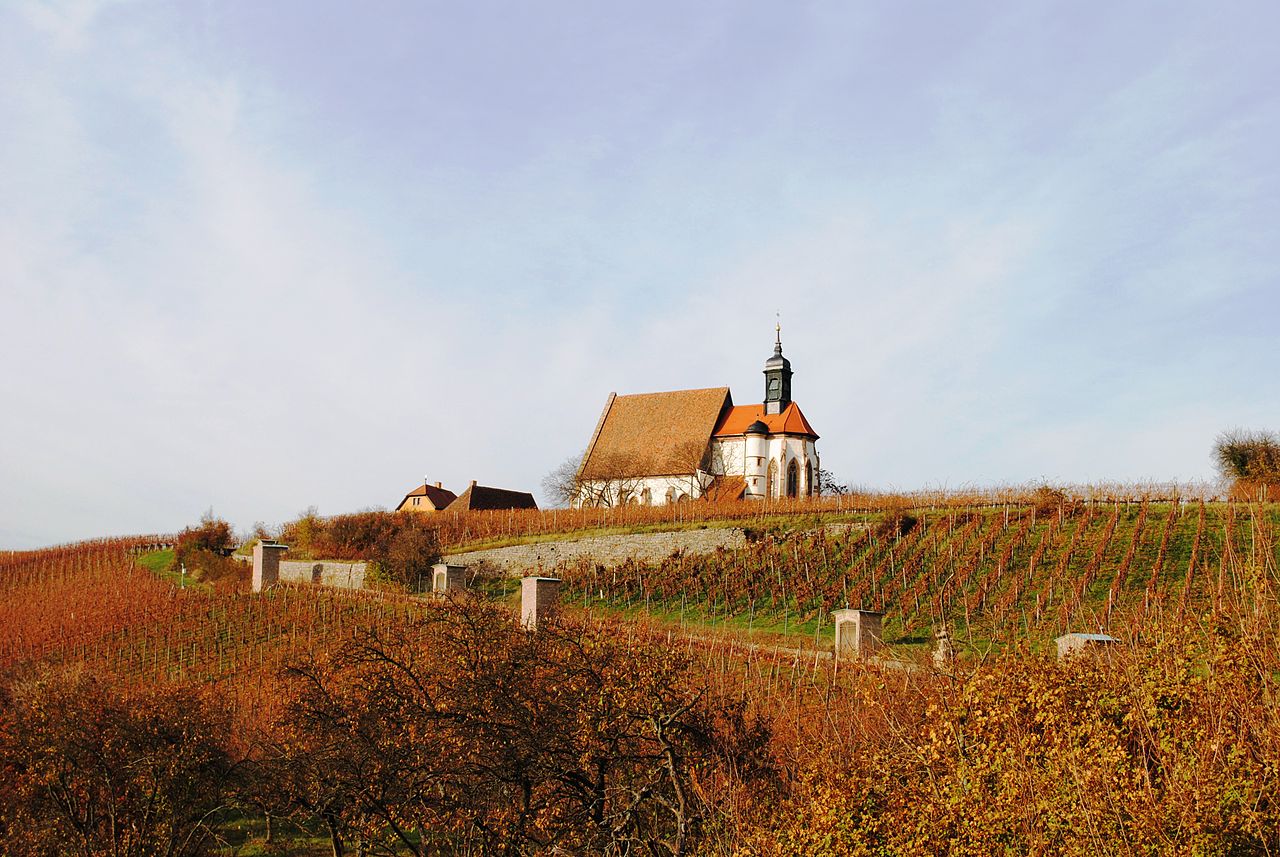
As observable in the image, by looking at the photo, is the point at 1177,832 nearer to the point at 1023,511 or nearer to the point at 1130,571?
the point at 1130,571

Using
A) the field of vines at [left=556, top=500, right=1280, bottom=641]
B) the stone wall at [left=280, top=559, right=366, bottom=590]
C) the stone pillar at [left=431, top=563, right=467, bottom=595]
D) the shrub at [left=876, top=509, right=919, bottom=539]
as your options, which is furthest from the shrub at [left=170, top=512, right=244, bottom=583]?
the shrub at [left=876, top=509, right=919, bottom=539]

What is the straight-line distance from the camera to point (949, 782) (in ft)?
19.7

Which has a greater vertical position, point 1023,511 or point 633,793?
point 1023,511

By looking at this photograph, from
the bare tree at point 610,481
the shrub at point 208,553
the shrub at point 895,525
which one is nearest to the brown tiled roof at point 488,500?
the bare tree at point 610,481

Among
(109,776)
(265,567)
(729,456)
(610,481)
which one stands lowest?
(109,776)

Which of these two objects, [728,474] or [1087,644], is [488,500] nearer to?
[728,474]

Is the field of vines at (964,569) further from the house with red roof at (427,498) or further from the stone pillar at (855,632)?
the house with red roof at (427,498)

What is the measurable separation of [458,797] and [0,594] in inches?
1294

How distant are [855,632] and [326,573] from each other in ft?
67.4

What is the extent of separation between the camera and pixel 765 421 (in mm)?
49156

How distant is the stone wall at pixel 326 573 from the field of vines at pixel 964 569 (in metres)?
6.51

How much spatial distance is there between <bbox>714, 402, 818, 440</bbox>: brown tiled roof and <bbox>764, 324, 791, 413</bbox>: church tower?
44 cm

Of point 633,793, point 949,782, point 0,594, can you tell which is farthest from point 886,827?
point 0,594

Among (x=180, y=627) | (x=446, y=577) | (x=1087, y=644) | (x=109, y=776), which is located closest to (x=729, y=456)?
(x=446, y=577)
